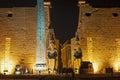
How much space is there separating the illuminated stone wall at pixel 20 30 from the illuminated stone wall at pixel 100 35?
254 centimetres

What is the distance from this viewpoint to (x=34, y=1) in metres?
25.6

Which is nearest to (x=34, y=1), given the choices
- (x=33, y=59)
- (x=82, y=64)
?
(x=33, y=59)

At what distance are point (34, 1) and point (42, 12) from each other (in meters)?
2.20

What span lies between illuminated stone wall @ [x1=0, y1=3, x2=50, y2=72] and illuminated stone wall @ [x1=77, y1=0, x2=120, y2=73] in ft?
8.33

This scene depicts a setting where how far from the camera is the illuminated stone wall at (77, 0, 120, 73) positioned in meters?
24.9

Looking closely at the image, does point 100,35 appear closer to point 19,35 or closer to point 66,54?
point 66,54

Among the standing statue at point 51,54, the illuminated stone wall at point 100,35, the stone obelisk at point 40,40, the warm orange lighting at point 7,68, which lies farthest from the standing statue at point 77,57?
the warm orange lighting at point 7,68

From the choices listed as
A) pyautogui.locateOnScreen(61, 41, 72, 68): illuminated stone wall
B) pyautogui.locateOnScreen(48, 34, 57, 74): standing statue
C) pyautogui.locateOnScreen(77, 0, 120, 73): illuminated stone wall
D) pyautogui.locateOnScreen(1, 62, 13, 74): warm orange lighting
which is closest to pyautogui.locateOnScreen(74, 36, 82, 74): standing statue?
pyautogui.locateOnScreen(77, 0, 120, 73): illuminated stone wall

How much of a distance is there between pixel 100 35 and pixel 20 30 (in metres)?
5.46

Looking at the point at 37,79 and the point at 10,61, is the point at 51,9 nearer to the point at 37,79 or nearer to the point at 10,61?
the point at 10,61

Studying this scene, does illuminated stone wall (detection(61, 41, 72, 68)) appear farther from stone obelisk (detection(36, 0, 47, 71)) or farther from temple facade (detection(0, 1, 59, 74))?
stone obelisk (detection(36, 0, 47, 71))

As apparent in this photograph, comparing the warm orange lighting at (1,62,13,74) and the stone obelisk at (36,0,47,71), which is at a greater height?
the stone obelisk at (36,0,47,71)

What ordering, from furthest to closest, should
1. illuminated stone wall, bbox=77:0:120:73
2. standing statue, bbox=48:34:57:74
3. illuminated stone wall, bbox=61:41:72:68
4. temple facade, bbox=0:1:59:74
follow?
illuminated stone wall, bbox=61:41:72:68 < illuminated stone wall, bbox=77:0:120:73 < temple facade, bbox=0:1:59:74 < standing statue, bbox=48:34:57:74

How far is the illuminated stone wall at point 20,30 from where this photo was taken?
24.9 m
